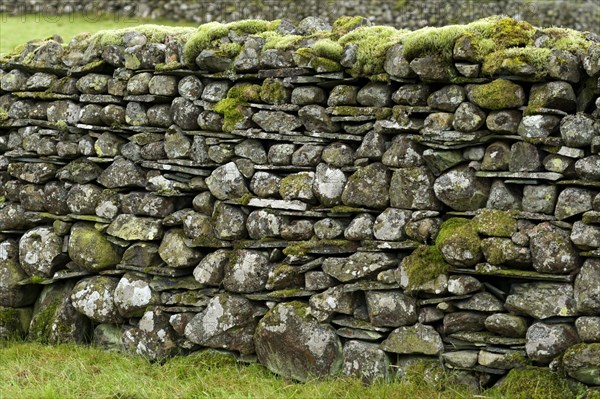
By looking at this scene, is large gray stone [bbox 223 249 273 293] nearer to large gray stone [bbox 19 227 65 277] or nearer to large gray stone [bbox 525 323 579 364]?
large gray stone [bbox 19 227 65 277]

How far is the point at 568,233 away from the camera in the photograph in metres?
6.63

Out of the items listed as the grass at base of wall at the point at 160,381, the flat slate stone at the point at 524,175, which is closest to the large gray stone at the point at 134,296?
the grass at base of wall at the point at 160,381

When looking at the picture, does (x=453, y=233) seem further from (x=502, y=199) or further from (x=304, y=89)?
(x=304, y=89)

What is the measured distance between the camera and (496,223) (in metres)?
6.89

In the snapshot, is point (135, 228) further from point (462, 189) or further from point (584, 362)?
point (584, 362)

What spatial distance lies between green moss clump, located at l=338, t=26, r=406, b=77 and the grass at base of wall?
2944 mm

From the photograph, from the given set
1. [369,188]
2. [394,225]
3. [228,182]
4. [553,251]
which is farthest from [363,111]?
[553,251]

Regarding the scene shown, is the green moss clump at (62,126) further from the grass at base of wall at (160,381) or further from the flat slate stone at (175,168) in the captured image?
the grass at base of wall at (160,381)

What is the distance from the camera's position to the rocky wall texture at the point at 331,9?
1906 cm

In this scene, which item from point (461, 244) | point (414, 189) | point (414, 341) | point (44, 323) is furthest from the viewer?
point (44, 323)

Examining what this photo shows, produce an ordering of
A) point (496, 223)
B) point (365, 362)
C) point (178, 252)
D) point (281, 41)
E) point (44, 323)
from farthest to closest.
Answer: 1. point (44, 323)
2. point (178, 252)
3. point (281, 41)
4. point (365, 362)
5. point (496, 223)

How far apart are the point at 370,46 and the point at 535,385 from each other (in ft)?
11.3

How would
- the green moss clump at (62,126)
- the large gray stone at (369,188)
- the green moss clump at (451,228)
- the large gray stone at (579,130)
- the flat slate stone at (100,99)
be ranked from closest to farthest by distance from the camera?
the large gray stone at (579,130), the green moss clump at (451,228), the large gray stone at (369,188), the flat slate stone at (100,99), the green moss clump at (62,126)

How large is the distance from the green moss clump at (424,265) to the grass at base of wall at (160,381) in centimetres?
92
